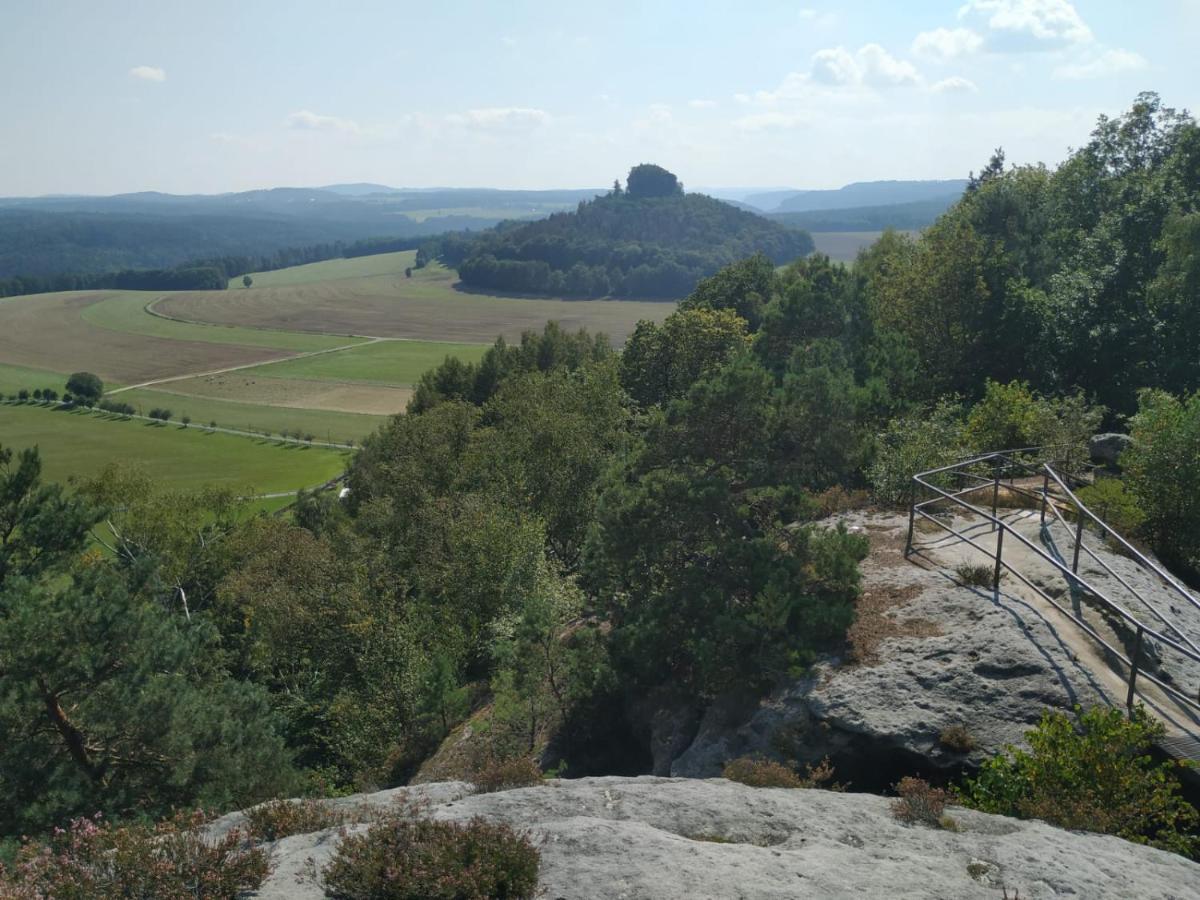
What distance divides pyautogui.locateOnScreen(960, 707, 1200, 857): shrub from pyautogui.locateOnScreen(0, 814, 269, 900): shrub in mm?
9378

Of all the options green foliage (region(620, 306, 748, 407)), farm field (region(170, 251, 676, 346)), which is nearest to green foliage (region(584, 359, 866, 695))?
green foliage (region(620, 306, 748, 407))

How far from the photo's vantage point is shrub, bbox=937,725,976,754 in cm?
1294

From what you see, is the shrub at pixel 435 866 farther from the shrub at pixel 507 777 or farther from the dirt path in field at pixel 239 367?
the dirt path in field at pixel 239 367

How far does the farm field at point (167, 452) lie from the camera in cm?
7512

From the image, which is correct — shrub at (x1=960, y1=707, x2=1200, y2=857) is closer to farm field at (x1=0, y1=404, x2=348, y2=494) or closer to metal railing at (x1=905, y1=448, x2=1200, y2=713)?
metal railing at (x1=905, y1=448, x2=1200, y2=713)

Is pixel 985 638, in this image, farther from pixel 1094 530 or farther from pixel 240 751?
pixel 240 751

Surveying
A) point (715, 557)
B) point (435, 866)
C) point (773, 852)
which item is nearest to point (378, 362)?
point (715, 557)

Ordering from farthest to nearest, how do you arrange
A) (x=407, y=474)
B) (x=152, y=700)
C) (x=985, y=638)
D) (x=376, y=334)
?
(x=376, y=334) < (x=407, y=474) < (x=152, y=700) < (x=985, y=638)

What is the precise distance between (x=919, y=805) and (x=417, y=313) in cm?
16869

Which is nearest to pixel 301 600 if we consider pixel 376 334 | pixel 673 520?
pixel 673 520

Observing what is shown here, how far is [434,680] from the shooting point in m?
22.2

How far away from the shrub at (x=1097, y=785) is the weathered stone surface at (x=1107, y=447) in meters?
13.8

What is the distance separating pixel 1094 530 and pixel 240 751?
19.9m

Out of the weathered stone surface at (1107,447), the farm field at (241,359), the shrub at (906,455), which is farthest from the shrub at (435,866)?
the farm field at (241,359)
